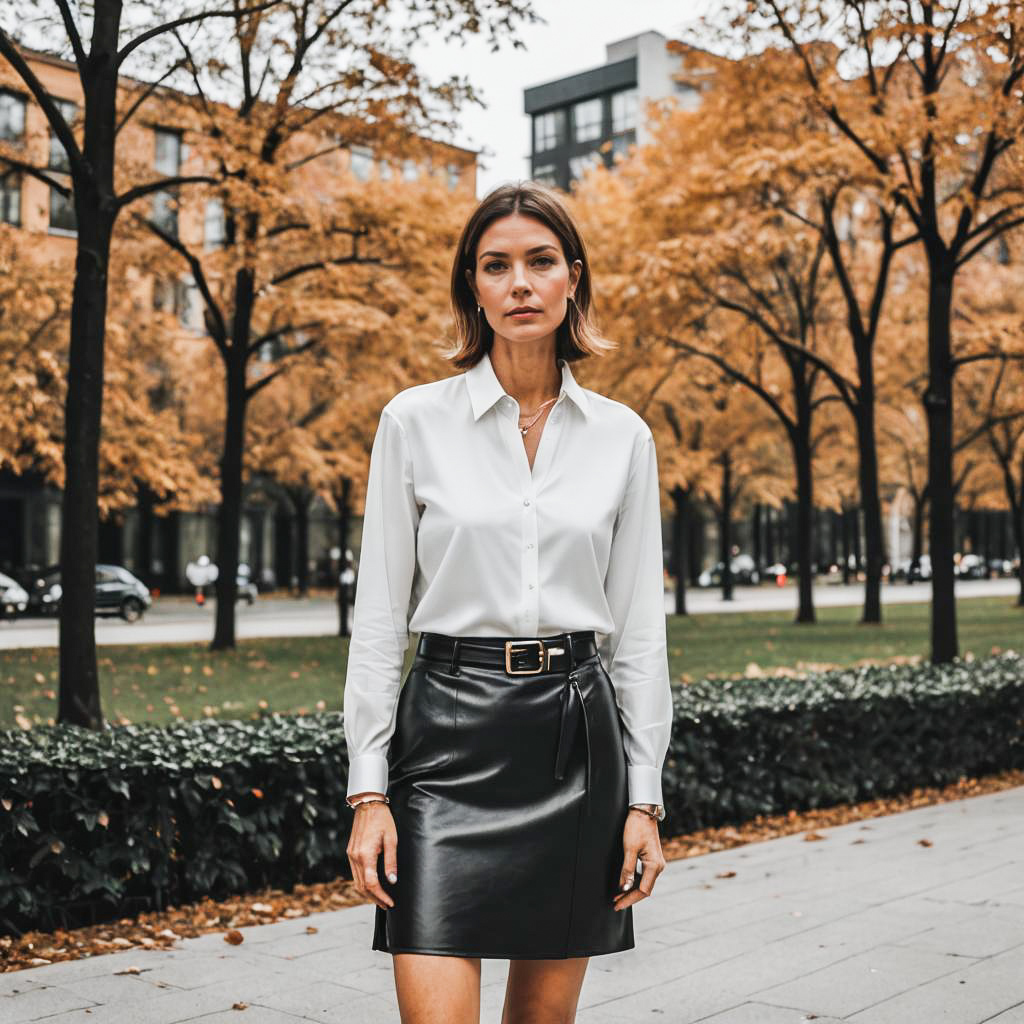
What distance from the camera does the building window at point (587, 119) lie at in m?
71.1

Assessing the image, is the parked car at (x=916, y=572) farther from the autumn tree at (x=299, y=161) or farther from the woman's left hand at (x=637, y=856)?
the woman's left hand at (x=637, y=856)

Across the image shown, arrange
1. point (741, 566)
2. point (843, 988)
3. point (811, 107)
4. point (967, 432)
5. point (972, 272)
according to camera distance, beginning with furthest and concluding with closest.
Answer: point (741, 566) → point (967, 432) → point (972, 272) → point (811, 107) → point (843, 988)

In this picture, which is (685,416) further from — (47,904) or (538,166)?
(538,166)

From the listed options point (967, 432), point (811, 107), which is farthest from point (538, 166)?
point (811, 107)

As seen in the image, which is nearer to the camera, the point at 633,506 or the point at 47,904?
the point at 633,506

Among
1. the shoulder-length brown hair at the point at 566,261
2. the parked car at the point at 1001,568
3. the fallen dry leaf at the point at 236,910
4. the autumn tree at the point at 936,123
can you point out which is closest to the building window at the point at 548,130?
the parked car at the point at 1001,568

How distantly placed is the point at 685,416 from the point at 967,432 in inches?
333

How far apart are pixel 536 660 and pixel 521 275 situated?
0.74 metres

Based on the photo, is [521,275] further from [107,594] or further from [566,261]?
[107,594]

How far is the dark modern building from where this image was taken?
219ft

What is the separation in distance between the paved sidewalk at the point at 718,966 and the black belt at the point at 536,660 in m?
2.44

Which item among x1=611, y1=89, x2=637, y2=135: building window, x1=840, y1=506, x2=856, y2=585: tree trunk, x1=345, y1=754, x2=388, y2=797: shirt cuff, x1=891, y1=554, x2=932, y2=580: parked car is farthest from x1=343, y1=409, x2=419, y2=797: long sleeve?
x1=611, y1=89, x2=637, y2=135: building window

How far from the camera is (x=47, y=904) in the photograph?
555 centimetres

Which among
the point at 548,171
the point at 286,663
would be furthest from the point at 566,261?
the point at 548,171
